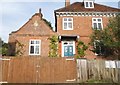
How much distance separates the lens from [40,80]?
744 inches

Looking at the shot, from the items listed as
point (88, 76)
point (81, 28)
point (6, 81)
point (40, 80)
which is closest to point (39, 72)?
point (40, 80)

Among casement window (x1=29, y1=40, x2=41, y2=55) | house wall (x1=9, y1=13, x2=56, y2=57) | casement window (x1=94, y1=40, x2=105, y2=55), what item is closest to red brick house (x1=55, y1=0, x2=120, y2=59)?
house wall (x1=9, y1=13, x2=56, y2=57)

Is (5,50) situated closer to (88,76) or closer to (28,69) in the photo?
(28,69)

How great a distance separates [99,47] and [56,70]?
8191mm

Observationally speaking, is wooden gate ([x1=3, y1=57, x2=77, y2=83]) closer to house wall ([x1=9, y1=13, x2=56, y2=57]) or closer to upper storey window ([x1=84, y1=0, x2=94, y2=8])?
house wall ([x1=9, y1=13, x2=56, y2=57])

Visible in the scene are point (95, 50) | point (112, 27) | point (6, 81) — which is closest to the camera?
point (6, 81)

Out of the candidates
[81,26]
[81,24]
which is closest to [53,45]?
[81,26]

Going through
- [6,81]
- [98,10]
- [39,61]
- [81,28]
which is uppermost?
[98,10]

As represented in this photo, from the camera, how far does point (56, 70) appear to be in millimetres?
19250

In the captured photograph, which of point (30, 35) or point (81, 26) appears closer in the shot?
point (30, 35)

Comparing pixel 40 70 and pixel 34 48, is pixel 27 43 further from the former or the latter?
pixel 40 70

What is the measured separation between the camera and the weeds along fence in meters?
18.8

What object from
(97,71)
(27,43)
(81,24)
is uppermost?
(81,24)

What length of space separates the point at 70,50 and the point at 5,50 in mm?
9062
